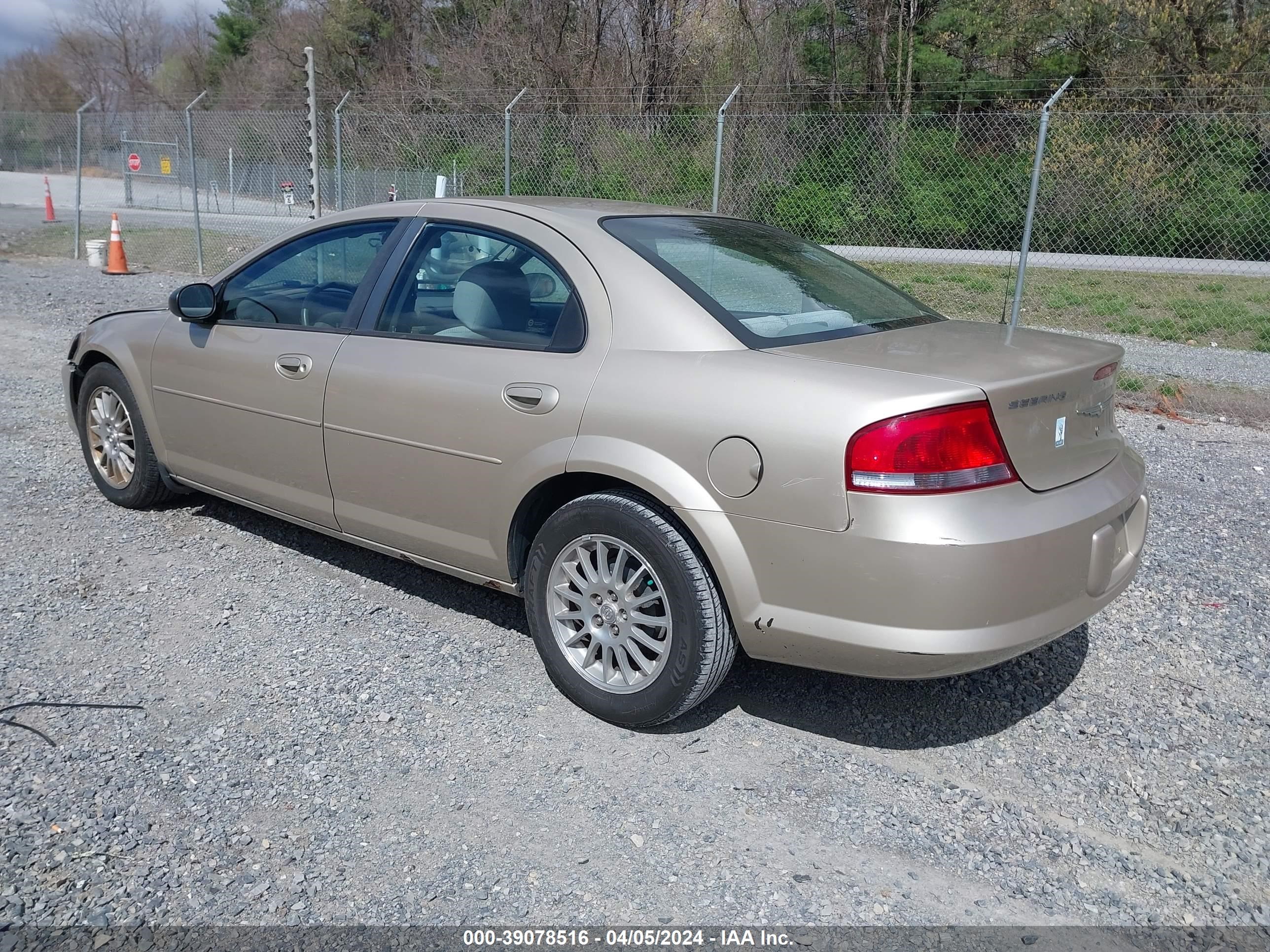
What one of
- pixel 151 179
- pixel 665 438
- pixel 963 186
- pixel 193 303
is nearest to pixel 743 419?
pixel 665 438

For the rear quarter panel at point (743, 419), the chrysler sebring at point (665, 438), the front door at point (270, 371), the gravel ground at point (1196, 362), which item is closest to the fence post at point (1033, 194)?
the gravel ground at point (1196, 362)

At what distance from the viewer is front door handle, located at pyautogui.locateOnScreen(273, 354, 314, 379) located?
4.11 metres

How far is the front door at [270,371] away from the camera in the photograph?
4.15m

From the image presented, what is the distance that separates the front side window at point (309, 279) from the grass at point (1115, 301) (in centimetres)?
953

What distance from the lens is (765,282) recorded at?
3727mm

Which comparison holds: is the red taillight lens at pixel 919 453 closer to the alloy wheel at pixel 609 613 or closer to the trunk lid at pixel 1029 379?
the trunk lid at pixel 1029 379

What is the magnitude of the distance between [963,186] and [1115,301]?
2.75 metres

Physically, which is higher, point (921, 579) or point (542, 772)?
point (921, 579)

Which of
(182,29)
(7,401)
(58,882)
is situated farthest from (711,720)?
(182,29)

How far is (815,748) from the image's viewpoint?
3338mm

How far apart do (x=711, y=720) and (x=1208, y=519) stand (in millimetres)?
3501

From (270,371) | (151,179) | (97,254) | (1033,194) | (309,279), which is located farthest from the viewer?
(151,179)

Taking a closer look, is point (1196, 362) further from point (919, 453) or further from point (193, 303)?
point (193, 303)

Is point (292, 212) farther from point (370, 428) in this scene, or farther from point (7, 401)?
point (370, 428)
